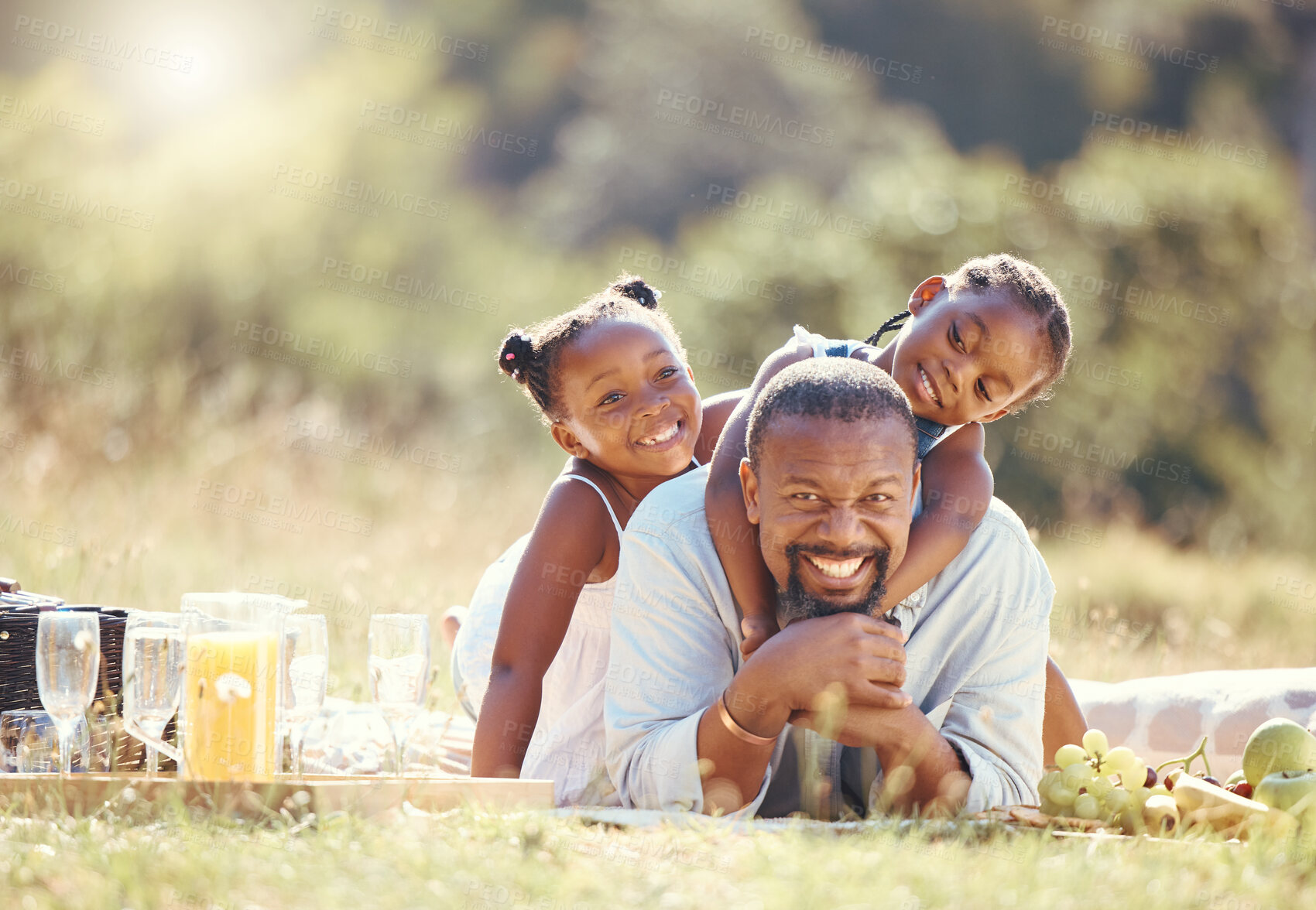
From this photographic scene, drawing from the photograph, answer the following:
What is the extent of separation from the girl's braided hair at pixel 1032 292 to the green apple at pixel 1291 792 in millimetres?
1480

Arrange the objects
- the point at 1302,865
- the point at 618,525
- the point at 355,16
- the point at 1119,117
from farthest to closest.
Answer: the point at 1119,117 < the point at 355,16 < the point at 618,525 < the point at 1302,865

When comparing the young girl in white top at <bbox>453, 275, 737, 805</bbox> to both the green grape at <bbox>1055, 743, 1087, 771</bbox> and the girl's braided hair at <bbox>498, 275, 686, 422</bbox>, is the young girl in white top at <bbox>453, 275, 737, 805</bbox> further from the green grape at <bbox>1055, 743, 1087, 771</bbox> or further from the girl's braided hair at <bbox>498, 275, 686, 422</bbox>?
the green grape at <bbox>1055, 743, 1087, 771</bbox>

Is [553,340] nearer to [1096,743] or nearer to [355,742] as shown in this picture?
[355,742]

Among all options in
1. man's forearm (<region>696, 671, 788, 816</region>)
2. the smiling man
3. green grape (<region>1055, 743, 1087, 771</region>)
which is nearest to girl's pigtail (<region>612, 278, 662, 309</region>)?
the smiling man

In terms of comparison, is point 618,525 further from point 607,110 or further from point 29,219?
point 607,110

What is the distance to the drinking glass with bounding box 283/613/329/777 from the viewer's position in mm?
3301

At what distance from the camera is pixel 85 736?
3.52 metres

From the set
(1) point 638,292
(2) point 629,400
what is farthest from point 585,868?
(1) point 638,292

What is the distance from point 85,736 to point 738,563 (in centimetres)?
181

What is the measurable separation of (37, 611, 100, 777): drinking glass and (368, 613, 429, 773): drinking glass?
2.28 ft

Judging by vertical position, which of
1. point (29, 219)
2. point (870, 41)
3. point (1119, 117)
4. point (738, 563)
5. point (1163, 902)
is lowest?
point (1163, 902)

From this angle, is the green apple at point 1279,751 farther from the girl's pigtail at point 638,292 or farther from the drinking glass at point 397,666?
the girl's pigtail at point 638,292

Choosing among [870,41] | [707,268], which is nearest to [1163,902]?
[707,268]

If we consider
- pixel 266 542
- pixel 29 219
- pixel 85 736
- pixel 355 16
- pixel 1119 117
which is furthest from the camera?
pixel 1119 117
